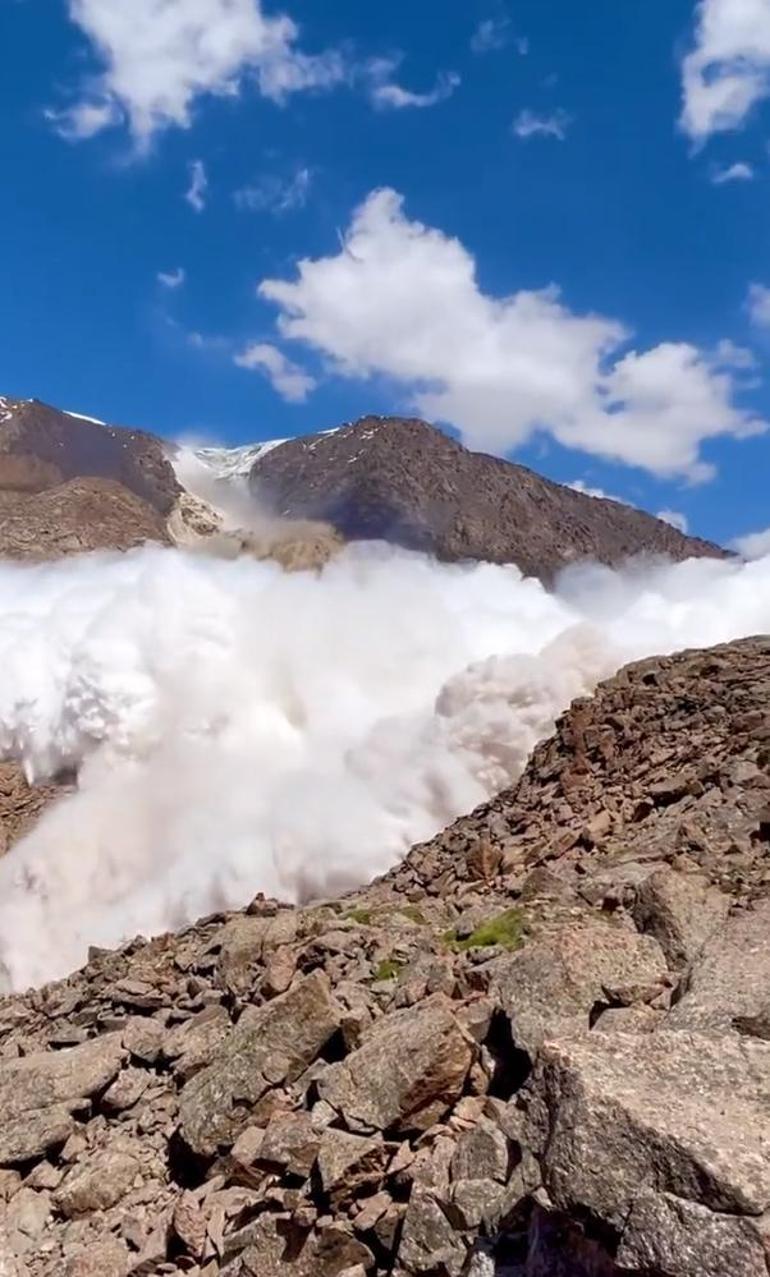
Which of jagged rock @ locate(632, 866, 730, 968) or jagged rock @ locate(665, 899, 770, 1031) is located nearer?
jagged rock @ locate(665, 899, 770, 1031)

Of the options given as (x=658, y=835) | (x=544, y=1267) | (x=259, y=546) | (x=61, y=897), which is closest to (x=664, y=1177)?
(x=544, y=1267)

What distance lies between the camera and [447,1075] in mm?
6832

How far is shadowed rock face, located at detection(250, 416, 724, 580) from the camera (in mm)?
67562

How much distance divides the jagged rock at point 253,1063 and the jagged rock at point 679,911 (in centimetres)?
241

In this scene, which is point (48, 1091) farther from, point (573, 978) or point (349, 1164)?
point (573, 978)

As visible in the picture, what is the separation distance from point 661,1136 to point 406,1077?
249cm

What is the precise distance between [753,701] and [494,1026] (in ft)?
24.3

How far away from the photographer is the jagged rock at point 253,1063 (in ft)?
25.1

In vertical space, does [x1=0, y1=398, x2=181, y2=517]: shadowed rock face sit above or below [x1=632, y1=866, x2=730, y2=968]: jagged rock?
above

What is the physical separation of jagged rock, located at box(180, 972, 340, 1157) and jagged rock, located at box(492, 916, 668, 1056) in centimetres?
135

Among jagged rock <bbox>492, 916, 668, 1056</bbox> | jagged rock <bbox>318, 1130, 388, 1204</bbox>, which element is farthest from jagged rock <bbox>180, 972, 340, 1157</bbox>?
jagged rock <bbox>492, 916, 668, 1056</bbox>

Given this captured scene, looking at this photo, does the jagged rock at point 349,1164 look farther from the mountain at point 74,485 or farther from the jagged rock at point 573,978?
the mountain at point 74,485

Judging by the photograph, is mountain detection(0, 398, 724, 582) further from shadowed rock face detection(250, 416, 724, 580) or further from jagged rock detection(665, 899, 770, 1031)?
jagged rock detection(665, 899, 770, 1031)

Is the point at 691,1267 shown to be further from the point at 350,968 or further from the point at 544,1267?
the point at 350,968
